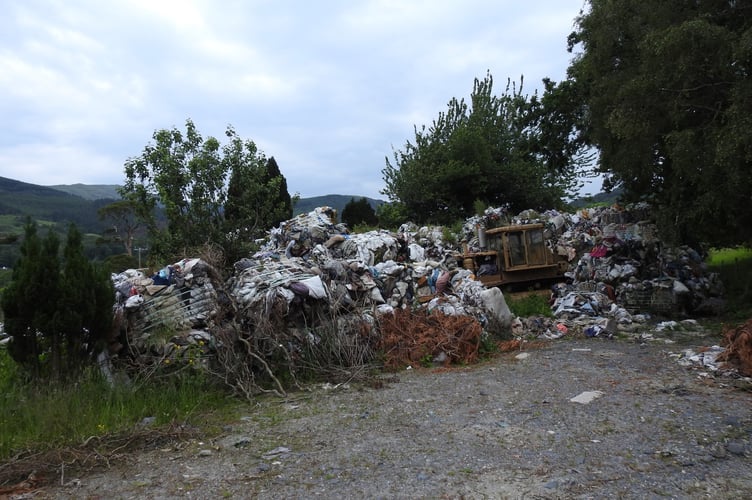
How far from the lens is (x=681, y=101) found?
7797mm

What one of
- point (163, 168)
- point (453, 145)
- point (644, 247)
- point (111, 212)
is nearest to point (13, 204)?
point (111, 212)

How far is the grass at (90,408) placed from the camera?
13.0 feet

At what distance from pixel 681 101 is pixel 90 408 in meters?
8.51

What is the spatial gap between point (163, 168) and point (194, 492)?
7334 millimetres

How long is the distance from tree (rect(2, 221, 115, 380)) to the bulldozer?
816 cm

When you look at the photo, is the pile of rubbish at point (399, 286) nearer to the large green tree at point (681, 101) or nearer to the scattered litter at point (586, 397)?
the large green tree at point (681, 101)

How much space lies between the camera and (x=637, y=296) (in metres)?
9.65

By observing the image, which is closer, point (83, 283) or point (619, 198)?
point (83, 283)

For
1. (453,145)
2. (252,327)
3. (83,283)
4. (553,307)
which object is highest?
(453,145)

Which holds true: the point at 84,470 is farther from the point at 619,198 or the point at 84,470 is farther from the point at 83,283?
the point at 619,198

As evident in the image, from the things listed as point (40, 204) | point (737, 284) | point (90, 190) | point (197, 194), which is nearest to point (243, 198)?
point (197, 194)


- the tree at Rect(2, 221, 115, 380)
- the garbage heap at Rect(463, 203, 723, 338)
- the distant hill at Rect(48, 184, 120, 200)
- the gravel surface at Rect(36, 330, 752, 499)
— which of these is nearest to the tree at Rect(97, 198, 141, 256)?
the garbage heap at Rect(463, 203, 723, 338)

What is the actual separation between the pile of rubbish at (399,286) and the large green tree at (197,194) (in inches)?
31.0

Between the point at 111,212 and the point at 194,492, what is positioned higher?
the point at 111,212
